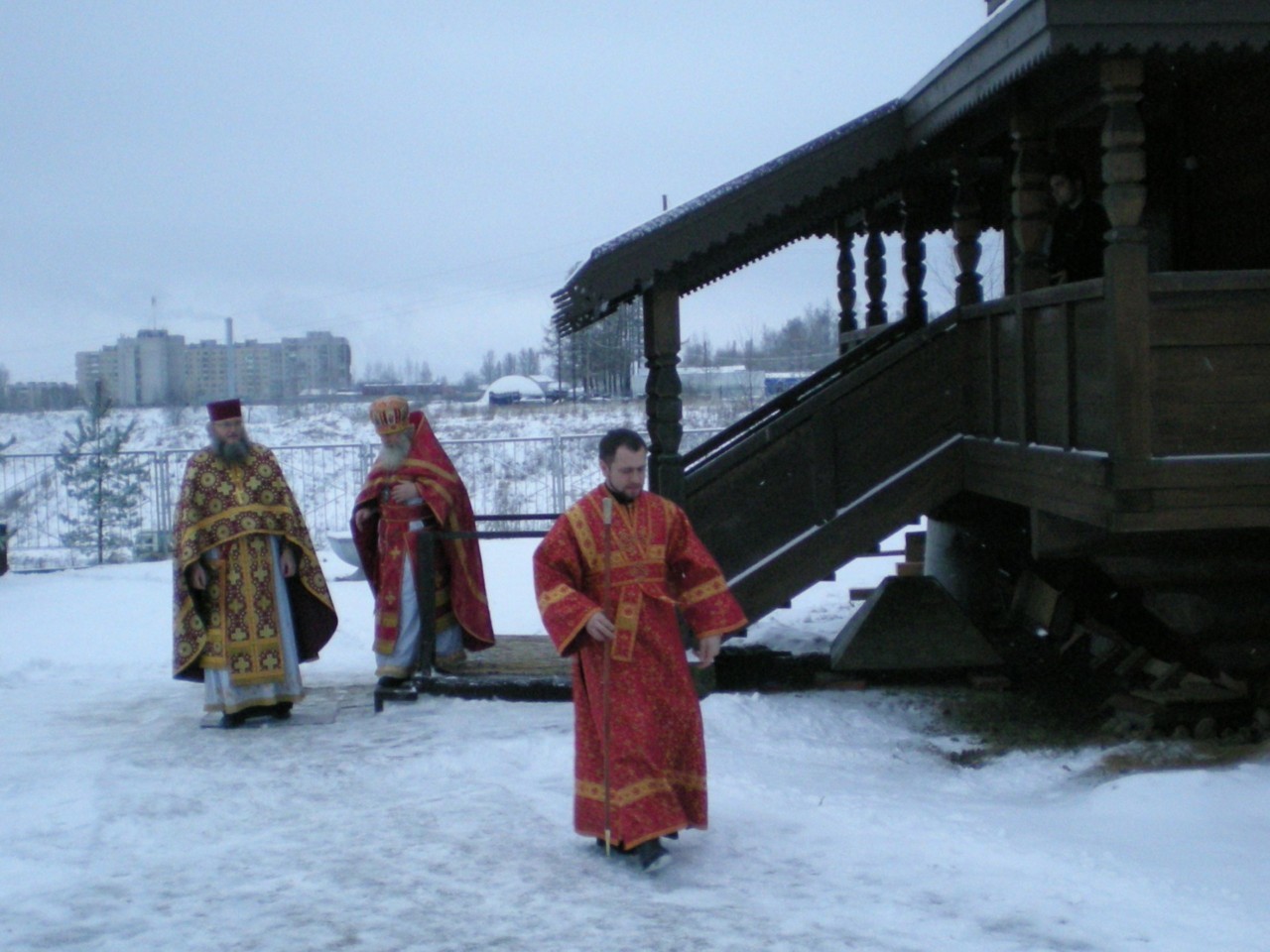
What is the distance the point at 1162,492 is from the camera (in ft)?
22.2

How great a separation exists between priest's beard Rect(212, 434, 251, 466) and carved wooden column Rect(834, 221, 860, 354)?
6019 millimetres

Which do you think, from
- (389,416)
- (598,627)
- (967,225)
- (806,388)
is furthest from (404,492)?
(967,225)

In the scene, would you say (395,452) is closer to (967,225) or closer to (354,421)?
(967,225)

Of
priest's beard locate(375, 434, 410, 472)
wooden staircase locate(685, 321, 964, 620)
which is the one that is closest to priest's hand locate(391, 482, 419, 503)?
priest's beard locate(375, 434, 410, 472)

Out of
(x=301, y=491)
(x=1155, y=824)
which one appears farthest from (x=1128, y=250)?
(x=301, y=491)

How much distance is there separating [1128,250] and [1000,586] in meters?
4.62

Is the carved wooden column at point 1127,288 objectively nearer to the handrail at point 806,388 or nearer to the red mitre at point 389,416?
the handrail at point 806,388

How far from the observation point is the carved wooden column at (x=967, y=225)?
936 cm

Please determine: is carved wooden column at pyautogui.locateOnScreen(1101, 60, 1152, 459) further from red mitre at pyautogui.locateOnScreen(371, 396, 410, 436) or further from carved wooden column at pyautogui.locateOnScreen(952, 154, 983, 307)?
red mitre at pyautogui.locateOnScreen(371, 396, 410, 436)

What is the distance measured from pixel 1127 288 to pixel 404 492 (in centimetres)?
461

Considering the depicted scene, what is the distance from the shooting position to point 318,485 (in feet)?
70.6

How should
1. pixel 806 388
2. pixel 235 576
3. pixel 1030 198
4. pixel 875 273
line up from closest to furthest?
pixel 1030 198 < pixel 235 576 < pixel 806 388 < pixel 875 273

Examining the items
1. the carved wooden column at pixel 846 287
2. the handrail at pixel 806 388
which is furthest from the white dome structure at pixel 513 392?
the handrail at pixel 806 388

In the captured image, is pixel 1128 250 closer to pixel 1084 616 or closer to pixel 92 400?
pixel 1084 616
